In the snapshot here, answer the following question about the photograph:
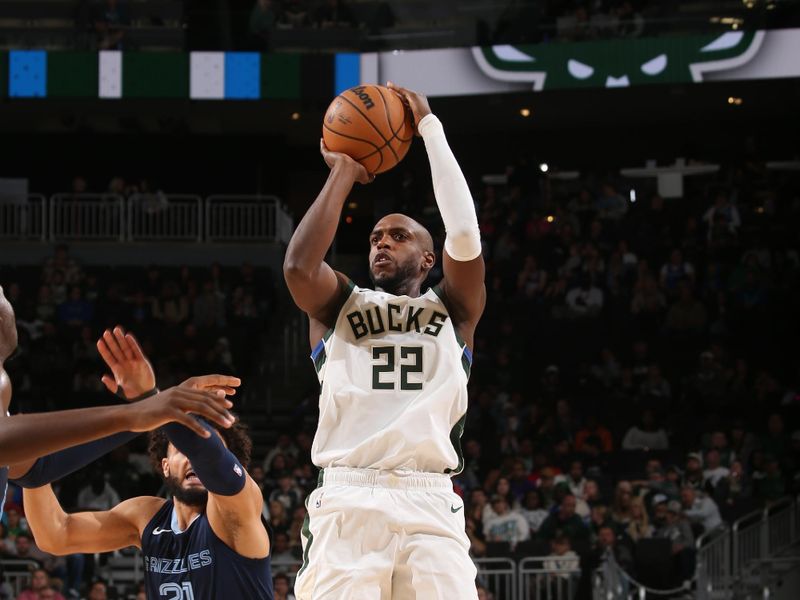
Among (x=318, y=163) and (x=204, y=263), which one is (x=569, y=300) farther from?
(x=318, y=163)

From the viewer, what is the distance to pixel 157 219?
67.4 ft

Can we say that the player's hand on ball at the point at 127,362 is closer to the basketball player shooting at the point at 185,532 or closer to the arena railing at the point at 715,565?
the basketball player shooting at the point at 185,532

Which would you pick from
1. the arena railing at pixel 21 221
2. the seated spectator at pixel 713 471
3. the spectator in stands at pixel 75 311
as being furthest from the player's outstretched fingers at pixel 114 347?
the arena railing at pixel 21 221

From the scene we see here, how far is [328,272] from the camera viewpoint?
4973 millimetres

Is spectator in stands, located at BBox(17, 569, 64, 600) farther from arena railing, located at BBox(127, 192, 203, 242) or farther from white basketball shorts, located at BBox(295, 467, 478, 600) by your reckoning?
arena railing, located at BBox(127, 192, 203, 242)

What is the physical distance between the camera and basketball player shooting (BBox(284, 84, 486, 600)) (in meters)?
4.64

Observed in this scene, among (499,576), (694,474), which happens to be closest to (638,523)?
(694,474)

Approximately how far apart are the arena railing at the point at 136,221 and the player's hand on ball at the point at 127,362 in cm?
1600

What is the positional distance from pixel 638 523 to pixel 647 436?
252 centimetres

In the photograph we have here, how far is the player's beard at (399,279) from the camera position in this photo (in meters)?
5.12

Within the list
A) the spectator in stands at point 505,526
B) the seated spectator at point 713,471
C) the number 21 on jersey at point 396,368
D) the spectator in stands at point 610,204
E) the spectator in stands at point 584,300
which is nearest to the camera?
the number 21 on jersey at point 396,368

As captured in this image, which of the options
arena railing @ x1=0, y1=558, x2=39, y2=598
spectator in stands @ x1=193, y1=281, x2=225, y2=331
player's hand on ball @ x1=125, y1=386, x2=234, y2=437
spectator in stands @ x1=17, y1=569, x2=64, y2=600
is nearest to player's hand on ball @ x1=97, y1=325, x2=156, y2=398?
player's hand on ball @ x1=125, y1=386, x2=234, y2=437

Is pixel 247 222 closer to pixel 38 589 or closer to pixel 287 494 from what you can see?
pixel 287 494

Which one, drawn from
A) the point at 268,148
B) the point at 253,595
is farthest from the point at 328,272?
the point at 268,148
